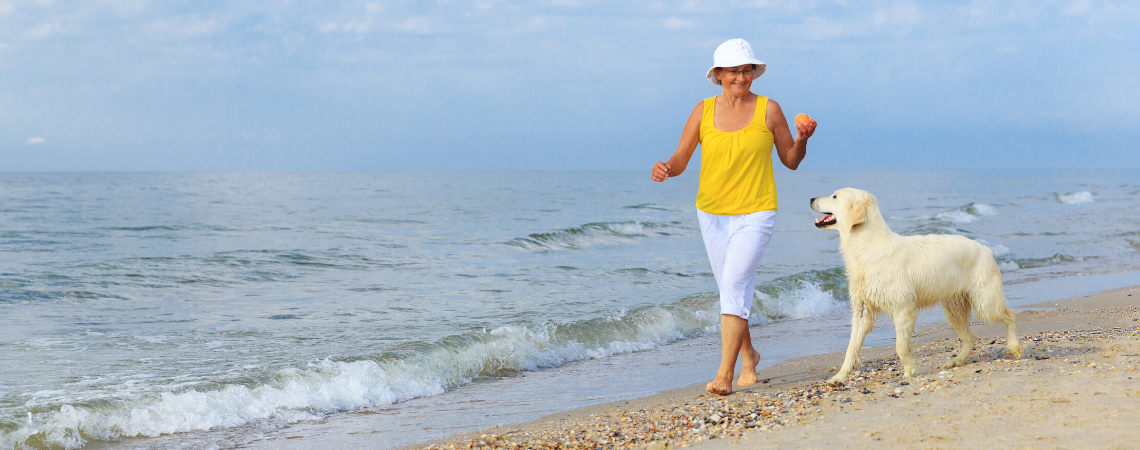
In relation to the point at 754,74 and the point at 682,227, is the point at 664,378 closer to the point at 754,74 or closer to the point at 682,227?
the point at 754,74

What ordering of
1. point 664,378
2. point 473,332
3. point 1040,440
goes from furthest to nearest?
point 473,332
point 664,378
point 1040,440

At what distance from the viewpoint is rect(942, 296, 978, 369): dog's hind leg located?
525cm

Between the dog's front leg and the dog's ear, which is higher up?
the dog's ear

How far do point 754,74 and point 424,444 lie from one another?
2.91 m

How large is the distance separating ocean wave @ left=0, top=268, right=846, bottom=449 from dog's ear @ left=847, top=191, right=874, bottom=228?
3586mm

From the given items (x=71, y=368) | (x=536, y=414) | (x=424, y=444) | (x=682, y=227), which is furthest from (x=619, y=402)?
(x=682, y=227)

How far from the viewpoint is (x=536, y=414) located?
18.1ft

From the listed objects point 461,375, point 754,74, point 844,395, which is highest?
point 754,74

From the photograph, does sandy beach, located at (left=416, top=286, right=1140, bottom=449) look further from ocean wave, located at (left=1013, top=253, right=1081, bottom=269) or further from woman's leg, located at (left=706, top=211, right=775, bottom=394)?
ocean wave, located at (left=1013, top=253, right=1081, bottom=269)

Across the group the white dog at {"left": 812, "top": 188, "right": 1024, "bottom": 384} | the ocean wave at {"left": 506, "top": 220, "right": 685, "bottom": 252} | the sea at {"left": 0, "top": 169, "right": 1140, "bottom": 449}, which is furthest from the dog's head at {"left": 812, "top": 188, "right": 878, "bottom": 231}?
the ocean wave at {"left": 506, "top": 220, "right": 685, "bottom": 252}

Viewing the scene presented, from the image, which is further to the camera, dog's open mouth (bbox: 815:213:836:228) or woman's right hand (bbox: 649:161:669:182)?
dog's open mouth (bbox: 815:213:836:228)

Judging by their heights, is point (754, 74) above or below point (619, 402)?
above

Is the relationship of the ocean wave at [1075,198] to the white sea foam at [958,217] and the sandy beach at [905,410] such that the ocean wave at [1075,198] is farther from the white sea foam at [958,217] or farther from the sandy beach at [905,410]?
the sandy beach at [905,410]

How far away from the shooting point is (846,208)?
15.8ft
